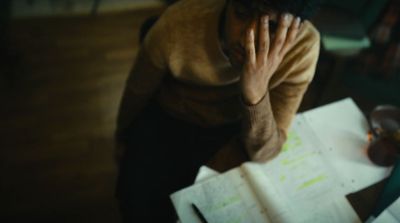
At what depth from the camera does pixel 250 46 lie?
927 mm

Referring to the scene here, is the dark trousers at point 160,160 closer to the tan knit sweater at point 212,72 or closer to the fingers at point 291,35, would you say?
the tan knit sweater at point 212,72

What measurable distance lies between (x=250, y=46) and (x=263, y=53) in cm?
4

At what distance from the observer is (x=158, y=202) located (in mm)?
1224

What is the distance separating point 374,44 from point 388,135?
79 cm

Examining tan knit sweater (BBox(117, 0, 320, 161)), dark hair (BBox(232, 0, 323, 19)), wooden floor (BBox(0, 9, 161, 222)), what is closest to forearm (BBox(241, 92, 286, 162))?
tan knit sweater (BBox(117, 0, 320, 161))

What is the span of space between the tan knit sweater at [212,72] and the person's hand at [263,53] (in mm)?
41

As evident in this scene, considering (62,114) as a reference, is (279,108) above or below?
above

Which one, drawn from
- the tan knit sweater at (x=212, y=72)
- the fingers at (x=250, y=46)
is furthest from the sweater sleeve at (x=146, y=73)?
the fingers at (x=250, y=46)

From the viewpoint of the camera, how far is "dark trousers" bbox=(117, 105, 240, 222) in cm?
123

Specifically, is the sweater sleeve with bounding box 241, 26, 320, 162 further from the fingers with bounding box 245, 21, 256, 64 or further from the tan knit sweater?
the fingers with bounding box 245, 21, 256, 64

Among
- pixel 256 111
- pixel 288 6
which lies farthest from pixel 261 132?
pixel 288 6

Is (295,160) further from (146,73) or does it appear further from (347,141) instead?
(146,73)

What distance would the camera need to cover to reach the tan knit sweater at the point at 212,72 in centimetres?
104

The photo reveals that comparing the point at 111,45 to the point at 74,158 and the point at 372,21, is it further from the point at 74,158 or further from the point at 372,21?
the point at 372,21
